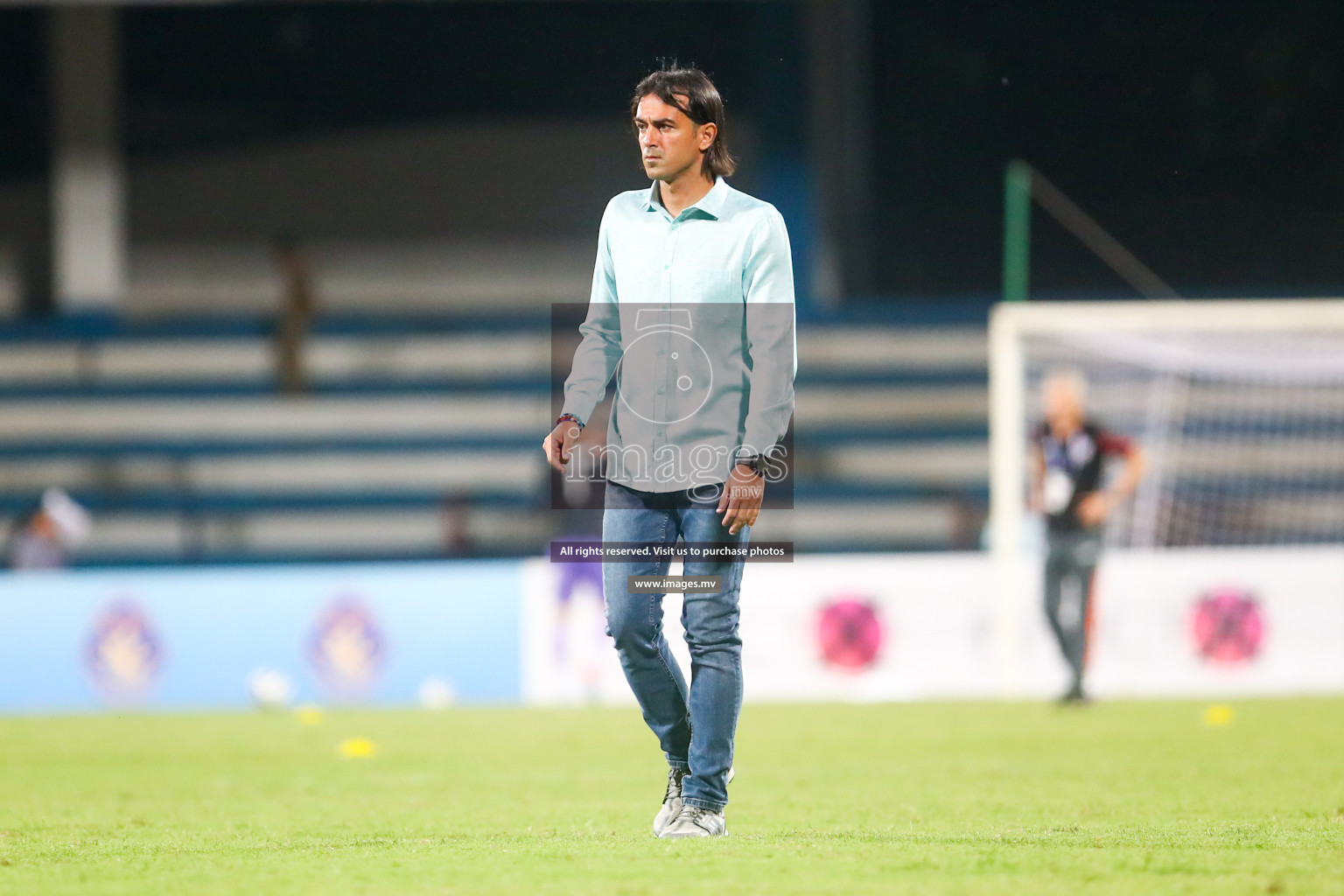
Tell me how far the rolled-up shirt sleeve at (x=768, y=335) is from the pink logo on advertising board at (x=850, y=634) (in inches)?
253

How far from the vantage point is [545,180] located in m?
16.6

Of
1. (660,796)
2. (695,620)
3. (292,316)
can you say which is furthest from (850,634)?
(292,316)

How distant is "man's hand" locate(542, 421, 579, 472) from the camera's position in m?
3.81

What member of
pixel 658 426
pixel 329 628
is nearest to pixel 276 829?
pixel 658 426

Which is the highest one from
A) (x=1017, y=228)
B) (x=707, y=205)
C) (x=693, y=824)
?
(x=1017, y=228)

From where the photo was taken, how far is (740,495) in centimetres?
364

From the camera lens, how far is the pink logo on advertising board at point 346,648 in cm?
1000

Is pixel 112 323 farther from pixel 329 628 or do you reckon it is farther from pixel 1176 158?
pixel 1176 158

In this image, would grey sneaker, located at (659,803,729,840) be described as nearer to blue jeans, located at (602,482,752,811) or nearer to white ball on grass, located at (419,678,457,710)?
blue jeans, located at (602,482,752,811)

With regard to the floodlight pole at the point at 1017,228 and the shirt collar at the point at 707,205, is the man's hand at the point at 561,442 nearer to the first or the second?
the shirt collar at the point at 707,205

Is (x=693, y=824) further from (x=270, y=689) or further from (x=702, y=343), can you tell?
(x=270, y=689)

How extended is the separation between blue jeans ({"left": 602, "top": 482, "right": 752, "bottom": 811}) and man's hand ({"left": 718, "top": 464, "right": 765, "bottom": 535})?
0.20 ft

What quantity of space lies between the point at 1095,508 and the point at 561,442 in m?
5.84

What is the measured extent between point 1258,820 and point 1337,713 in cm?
430
